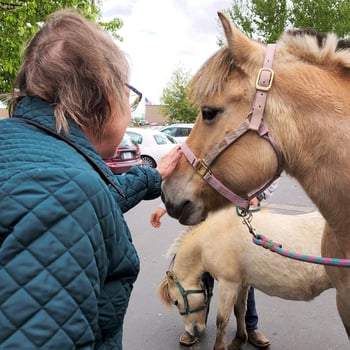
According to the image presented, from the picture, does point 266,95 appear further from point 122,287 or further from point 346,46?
point 122,287

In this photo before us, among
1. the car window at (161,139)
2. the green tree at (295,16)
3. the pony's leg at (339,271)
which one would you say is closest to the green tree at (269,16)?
the green tree at (295,16)

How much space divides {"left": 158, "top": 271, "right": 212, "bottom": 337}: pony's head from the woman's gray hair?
7.93ft

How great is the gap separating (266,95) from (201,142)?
0.36 m

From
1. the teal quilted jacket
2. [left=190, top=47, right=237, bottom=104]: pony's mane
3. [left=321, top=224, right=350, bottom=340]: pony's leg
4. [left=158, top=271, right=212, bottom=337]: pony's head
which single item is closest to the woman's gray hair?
the teal quilted jacket

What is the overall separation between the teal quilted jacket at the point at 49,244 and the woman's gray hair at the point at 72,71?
0.56 ft

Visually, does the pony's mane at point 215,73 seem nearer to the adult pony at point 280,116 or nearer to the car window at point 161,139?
the adult pony at point 280,116

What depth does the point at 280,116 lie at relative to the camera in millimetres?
1527

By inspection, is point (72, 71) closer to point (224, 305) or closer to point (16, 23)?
point (224, 305)

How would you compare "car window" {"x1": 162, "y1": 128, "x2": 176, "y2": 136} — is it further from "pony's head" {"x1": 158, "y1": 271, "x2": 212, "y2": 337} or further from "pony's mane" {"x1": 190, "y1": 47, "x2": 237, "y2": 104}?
"pony's mane" {"x1": 190, "y1": 47, "x2": 237, "y2": 104}

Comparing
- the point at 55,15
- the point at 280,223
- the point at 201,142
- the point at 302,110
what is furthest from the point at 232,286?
the point at 55,15

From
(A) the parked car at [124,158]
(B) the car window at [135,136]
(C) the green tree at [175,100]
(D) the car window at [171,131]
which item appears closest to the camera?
(A) the parked car at [124,158]

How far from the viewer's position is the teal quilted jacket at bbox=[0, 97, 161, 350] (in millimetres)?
776

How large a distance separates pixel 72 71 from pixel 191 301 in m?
2.61

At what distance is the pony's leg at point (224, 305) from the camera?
10.2 ft
